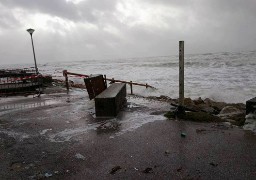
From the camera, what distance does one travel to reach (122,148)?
605 centimetres

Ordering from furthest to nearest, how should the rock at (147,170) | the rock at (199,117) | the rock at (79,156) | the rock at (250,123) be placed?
the rock at (199,117) → the rock at (250,123) → the rock at (79,156) → the rock at (147,170)

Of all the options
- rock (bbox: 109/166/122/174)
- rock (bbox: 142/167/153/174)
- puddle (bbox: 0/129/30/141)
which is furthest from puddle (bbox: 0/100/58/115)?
rock (bbox: 142/167/153/174)

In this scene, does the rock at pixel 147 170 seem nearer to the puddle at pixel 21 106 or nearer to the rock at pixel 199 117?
the rock at pixel 199 117

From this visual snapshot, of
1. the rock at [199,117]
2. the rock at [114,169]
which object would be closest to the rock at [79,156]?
the rock at [114,169]

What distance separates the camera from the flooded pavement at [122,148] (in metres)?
4.88

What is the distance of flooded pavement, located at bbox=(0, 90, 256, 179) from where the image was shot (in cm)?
488

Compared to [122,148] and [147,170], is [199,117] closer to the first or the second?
[122,148]

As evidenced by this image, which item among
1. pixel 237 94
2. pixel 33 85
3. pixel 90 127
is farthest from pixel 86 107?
pixel 237 94

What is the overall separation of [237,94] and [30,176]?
50.1 ft

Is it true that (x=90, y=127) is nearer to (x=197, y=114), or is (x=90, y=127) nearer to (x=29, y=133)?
(x=29, y=133)

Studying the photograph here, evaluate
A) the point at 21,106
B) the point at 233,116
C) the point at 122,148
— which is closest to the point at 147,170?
the point at 122,148

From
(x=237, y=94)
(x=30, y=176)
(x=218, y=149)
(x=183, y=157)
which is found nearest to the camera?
(x=30, y=176)

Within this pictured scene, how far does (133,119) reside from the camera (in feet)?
28.5

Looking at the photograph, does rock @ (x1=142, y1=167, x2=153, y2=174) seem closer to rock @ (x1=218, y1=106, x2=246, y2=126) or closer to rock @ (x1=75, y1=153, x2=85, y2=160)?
rock @ (x1=75, y1=153, x2=85, y2=160)
